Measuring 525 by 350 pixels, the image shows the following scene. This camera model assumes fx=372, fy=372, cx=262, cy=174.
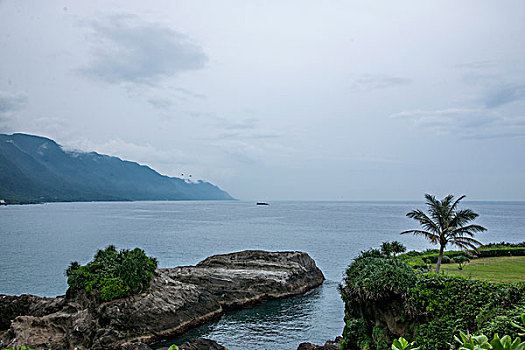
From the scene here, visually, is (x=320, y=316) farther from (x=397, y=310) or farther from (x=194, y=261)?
(x=194, y=261)

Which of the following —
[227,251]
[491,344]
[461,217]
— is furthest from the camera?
[227,251]

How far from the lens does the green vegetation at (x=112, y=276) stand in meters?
28.2

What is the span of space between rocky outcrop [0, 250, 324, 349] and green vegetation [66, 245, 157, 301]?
2.20 ft

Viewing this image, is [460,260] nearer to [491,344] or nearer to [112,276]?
[112,276]

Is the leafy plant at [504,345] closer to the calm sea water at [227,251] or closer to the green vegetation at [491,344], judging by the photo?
the green vegetation at [491,344]

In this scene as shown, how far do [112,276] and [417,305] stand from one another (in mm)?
22338

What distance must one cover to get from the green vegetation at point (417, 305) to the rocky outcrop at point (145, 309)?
50.1ft

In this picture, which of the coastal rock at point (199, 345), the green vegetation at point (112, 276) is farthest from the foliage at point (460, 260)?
the green vegetation at point (112, 276)

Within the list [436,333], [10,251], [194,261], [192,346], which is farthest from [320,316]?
[10,251]

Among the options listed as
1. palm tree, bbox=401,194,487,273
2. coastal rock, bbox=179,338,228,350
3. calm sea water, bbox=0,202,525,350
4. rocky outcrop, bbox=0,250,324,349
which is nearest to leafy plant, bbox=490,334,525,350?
coastal rock, bbox=179,338,228,350

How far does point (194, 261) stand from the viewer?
Answer: 60562 mm

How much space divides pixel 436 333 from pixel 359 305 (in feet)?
15.7

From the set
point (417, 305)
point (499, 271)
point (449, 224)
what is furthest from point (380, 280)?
point (449, 224)

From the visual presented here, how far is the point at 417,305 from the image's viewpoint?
16656 mm
